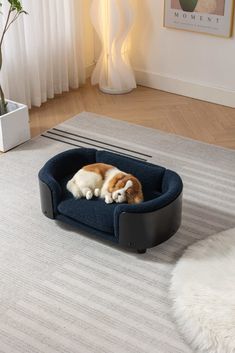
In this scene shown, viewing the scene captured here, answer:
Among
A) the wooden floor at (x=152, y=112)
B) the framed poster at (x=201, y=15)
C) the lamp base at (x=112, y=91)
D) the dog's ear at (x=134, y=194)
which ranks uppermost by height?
the framed poster at (x=201, y=15)

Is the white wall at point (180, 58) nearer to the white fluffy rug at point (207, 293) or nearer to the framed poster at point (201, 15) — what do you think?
the framed poster at point (201, 15)

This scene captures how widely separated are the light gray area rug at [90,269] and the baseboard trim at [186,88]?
36.1 inches

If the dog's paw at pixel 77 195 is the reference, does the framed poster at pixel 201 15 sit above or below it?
above

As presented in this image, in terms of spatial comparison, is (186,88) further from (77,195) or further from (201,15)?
(77,195)

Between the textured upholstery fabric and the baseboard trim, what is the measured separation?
1.82 metres

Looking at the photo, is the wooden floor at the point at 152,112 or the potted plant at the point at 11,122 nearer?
the potted plant at the point at 11,122

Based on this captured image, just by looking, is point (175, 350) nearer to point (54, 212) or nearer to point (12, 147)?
point (54, 212)

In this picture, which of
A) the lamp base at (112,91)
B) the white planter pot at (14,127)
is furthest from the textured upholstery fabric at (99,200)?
the lamp base at (112,91)

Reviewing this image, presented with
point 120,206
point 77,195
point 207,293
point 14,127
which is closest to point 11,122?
point 14,127

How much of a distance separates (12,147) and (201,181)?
56.9 inches

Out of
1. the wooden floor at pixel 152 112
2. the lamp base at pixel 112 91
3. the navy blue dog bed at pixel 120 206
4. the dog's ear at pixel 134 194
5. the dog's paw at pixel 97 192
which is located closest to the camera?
the navy blue dog bed at pixel 120 206

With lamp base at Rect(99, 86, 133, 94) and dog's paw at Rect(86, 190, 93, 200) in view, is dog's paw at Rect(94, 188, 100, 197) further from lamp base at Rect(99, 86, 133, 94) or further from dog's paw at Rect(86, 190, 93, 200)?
lamp base at Rect(99, 86, 133, 94)

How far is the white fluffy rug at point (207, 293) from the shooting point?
2.42m

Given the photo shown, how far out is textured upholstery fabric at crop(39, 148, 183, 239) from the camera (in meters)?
2.90
